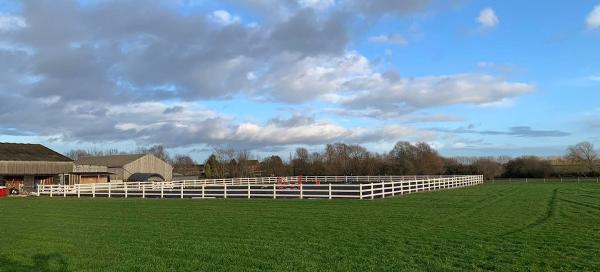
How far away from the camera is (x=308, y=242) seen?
10.8 meters

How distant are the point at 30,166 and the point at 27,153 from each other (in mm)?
2513

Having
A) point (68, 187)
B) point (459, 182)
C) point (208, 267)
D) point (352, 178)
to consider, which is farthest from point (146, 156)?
point (208, 267)

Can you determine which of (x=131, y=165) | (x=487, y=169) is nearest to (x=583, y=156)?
(x=487, y=169)

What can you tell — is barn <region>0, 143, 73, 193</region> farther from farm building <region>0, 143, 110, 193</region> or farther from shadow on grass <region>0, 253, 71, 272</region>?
shadow on grass <region>0, 253, 71, 272</region>

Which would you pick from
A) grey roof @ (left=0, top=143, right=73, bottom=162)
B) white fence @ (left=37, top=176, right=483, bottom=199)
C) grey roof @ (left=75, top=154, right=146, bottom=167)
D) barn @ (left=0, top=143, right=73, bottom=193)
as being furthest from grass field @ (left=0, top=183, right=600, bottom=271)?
grey roof @ (left=75, top=154, right=146, bottom=167)

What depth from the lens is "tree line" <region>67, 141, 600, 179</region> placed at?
83.2 meters

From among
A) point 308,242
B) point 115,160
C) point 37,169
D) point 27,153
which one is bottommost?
point 308,242

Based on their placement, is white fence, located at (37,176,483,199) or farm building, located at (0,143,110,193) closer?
white fence, located at (37,176,483,199)

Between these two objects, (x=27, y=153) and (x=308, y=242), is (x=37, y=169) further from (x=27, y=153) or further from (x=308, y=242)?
(x=308, y=242)

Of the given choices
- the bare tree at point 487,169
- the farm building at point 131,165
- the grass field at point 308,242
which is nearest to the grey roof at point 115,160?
the farm building at point 131,165

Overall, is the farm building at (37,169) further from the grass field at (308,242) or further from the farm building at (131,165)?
the grass field at (308,242)

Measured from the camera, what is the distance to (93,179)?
5347 centimetres

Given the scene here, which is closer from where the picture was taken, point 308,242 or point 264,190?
point 308,242

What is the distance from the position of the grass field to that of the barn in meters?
34.0
